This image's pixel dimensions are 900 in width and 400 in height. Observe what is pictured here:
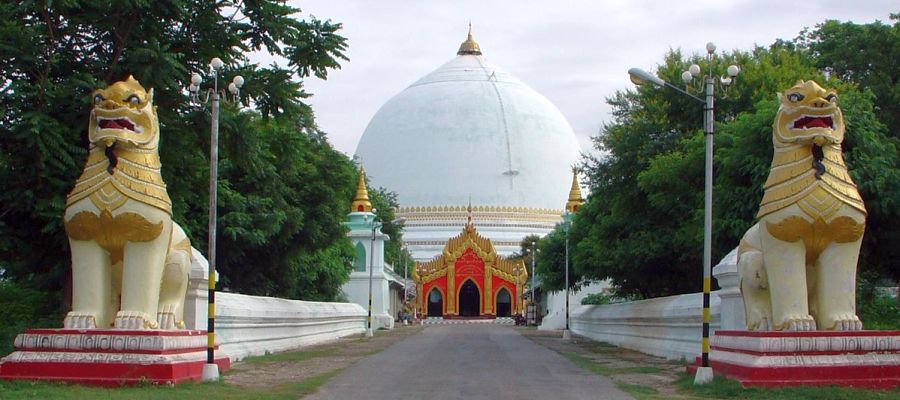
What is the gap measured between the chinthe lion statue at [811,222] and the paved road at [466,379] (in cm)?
256

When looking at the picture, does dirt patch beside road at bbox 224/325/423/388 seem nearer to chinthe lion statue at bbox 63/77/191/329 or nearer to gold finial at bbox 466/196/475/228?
chinthe lion statue at bbox 63/77/191/329

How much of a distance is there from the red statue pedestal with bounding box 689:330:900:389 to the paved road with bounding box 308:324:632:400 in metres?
1.71

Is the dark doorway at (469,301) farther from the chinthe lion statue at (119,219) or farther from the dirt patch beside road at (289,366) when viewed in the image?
the chinthe lion statue at (119,219)

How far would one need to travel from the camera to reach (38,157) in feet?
56.2

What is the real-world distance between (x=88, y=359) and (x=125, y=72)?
6.74 metres

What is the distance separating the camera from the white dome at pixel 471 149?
7950 centimetres

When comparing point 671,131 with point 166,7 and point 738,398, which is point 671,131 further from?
point 738,398

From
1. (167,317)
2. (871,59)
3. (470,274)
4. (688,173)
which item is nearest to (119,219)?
(167,317)

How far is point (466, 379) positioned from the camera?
16.1 metres

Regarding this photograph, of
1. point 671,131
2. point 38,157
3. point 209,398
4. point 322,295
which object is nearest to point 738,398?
point 209,398

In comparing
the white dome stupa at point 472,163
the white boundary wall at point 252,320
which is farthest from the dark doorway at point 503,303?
the white boundary wall at point 252,320

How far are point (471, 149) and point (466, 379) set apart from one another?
64.3 m

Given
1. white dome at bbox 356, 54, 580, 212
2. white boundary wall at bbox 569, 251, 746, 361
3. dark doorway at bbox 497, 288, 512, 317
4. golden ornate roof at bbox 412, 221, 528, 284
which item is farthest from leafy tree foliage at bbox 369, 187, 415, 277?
white boundary wall at bbox 569, 251, 746, 361

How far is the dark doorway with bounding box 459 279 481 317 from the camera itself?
75.6 metres
